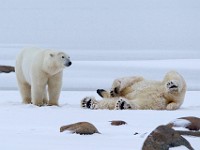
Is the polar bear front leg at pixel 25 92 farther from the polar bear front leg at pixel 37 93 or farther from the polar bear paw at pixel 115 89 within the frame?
the polar bear paw at pixel 115 89

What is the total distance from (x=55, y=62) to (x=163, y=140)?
160 inches

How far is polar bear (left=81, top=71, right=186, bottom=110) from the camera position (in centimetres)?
655

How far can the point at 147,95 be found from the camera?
6.69 metres

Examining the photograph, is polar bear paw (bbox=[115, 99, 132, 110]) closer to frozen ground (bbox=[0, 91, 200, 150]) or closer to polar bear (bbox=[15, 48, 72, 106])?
frozen ground (bbox=[0, 91, 200, 150])

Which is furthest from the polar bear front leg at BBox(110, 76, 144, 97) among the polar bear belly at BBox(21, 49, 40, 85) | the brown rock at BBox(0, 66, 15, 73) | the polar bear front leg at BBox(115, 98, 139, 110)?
the brown rock at BBox(0, 66, 15, 73)

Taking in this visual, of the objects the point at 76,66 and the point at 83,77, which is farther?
the point at 76,66

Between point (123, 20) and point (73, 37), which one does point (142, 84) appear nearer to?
point (73, 37)

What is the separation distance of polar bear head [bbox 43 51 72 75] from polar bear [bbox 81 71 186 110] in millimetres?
720

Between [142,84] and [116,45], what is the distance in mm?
14088

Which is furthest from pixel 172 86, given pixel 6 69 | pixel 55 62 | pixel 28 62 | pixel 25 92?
pixel 6 69

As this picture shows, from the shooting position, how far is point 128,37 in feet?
81.7

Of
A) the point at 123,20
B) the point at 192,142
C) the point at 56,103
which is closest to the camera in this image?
the point at 192,142

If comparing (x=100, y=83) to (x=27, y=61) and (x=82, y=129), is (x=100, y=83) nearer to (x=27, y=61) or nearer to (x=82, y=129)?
(x=27, y=61)

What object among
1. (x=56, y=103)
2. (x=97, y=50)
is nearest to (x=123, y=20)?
(x=97, y=50)
